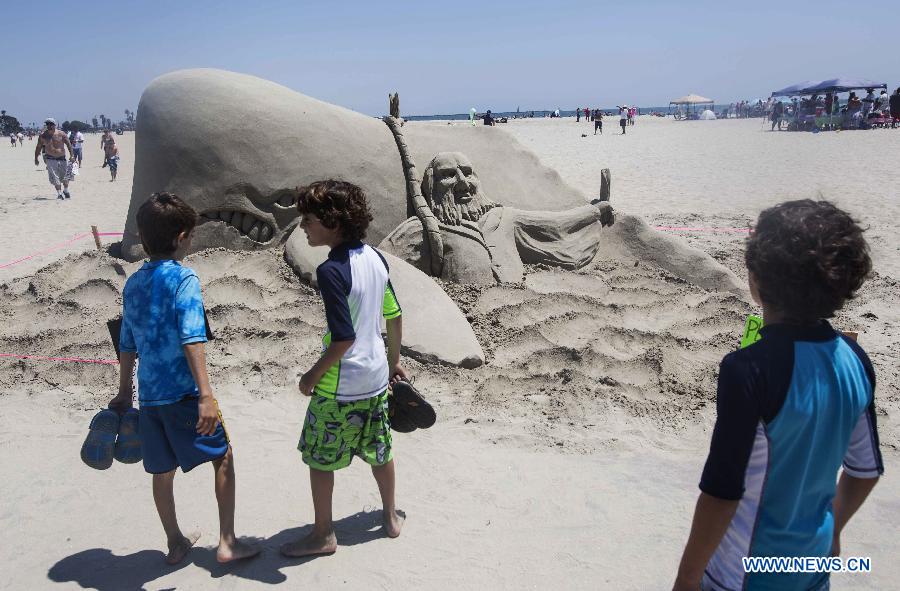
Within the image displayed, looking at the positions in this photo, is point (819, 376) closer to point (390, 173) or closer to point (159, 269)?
A: point (159, 269)

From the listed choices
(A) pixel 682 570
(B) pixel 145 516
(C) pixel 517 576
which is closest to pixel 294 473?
(B) pixel 145 516

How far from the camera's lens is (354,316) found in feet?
7.30

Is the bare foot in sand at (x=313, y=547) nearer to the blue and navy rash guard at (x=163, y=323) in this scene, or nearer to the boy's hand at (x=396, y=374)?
the boy's hand at (x=396, y=374)

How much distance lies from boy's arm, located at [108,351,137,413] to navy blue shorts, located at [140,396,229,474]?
155mm

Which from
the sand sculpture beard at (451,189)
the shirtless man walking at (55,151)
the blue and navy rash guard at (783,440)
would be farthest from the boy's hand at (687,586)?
the shirtless man walking at (55,151)

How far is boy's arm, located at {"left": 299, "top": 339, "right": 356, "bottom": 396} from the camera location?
2.14 metres

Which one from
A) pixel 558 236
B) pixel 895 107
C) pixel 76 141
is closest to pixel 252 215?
pixel 558 236

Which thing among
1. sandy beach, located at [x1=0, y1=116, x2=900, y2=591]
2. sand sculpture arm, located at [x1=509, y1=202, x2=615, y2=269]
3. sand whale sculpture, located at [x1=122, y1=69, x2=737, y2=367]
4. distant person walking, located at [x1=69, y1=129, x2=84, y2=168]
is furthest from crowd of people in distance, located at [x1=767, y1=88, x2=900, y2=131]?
distant person walking, located at [x1=69, y1=129, x2=84, y2=168]

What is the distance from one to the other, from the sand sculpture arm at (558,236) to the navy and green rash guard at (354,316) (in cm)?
375

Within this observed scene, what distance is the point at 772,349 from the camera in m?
1.24

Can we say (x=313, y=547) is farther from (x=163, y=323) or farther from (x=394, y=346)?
(x=163, y=323)

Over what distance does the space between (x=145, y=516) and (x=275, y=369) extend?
147 cm

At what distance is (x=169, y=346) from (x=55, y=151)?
10.3 metres

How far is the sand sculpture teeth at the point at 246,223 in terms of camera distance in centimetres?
539
